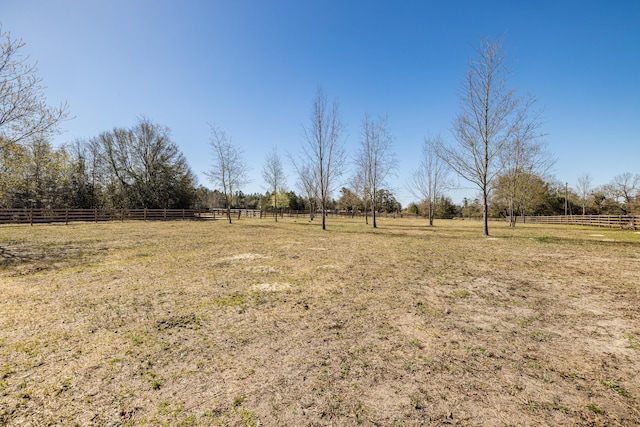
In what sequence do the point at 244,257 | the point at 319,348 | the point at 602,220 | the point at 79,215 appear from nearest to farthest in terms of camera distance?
the point at 319,348
the point at 244,257
the point at 79,215
the point at 602,220

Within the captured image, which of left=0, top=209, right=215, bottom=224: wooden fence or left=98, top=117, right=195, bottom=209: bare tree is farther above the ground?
left=98, top=117, right=195, bottom=209: bare tree

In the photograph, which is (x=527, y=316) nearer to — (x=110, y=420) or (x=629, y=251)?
(x=110, y=420)

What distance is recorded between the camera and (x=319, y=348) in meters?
3.08

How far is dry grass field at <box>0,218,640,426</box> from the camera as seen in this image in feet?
6.84

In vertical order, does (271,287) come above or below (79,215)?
below

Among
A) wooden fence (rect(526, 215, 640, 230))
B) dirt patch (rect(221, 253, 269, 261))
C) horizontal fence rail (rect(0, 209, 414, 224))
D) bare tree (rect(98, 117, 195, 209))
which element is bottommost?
dirt patch (rect(221, 253, 269, 261))

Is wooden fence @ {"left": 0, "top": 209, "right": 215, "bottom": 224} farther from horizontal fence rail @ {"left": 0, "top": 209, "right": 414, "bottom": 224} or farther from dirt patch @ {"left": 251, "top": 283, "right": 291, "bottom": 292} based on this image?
dirt patch @ {"left": 251, "top": 283, "right": 291, "bottom": 292}

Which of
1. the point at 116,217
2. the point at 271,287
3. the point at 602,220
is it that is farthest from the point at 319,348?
the point at 602,220

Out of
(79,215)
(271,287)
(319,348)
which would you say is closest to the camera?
(319,348)

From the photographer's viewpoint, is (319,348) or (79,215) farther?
(79,215)

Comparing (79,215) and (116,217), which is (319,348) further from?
(116,217)

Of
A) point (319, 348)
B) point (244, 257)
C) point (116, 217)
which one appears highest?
point (116, 217)

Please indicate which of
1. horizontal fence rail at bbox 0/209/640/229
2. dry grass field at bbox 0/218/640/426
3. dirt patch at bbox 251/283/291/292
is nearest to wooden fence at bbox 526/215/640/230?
horizontal fence rail at bbox 0/209/640/229

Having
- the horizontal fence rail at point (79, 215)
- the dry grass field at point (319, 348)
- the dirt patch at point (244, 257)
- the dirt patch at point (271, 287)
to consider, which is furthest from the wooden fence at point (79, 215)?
the dirt patch at point (271, 287)
